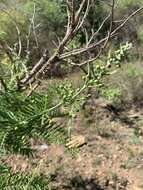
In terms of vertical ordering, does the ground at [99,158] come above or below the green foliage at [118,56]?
below

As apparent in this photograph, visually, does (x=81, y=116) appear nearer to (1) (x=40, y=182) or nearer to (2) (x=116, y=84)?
(2) (x=116, y=84)

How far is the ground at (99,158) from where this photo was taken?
5.60 metres

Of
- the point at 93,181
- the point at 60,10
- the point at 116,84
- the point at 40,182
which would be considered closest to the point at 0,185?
the point at 40,182

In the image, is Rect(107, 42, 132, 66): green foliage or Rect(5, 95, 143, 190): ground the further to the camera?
Rect(5, 95, 143, 190): ground

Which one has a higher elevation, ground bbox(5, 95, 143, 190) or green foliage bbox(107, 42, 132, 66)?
green foliage bbox(107, 42, 132, 66)

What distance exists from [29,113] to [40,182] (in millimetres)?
273

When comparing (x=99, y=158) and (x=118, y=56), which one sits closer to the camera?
(x=118, y=56)

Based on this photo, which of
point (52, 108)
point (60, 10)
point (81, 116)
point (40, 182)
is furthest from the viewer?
point (60, 10)

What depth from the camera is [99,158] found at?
6.14m

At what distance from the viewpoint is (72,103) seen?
745mm

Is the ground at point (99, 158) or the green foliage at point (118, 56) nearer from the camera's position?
the green foliage at point (118, 56)

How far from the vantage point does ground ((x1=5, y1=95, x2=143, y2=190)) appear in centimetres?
560

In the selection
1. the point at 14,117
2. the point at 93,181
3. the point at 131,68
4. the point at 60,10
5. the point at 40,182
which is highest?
the point at 60,10

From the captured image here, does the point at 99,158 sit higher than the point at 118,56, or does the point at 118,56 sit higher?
the point at 118,56
